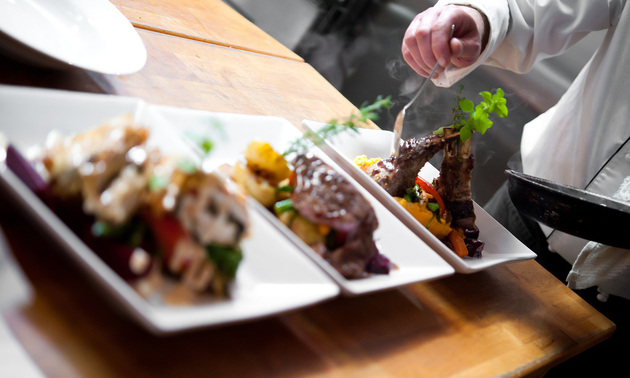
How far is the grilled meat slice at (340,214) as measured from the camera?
837mm

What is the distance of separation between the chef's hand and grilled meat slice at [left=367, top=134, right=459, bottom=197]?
428 millimetres

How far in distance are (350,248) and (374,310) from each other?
0.16 meters

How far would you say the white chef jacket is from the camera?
199 cm

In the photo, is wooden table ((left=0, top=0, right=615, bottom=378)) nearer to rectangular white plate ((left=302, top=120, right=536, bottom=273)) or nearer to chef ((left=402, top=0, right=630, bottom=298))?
rectangular white plate ((left=302, top=120, right=536, bottom=273))

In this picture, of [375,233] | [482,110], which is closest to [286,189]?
[375,233]

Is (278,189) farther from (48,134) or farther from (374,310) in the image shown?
(48,134)

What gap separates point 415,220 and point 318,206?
375mm

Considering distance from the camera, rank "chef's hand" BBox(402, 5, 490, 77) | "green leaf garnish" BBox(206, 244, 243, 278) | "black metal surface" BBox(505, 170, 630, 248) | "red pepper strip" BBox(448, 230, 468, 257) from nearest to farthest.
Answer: "green leaf garnish" BBox(206, 244, 243, 278) → "black metal surface" BBox(505, 170, 630, 248) → "red pepper strip" BBox(448, 230, 468, 257) → "chef's hand" BBox(402, 5, 490, 77)

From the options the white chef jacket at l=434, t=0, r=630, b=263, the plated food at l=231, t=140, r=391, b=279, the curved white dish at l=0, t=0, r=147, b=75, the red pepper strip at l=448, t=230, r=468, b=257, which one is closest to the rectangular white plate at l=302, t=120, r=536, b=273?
the red pepper strip at l=448, t=230, r=468, b=257

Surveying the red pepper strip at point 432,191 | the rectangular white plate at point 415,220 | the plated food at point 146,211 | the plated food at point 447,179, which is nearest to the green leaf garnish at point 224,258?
the plated food at point 146,211

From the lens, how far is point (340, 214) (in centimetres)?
84

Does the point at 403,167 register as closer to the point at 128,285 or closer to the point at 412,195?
the point at 412,195

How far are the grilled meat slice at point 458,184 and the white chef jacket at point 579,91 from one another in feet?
2.25

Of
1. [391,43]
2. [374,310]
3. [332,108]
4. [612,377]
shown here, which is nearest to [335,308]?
[374,310]
